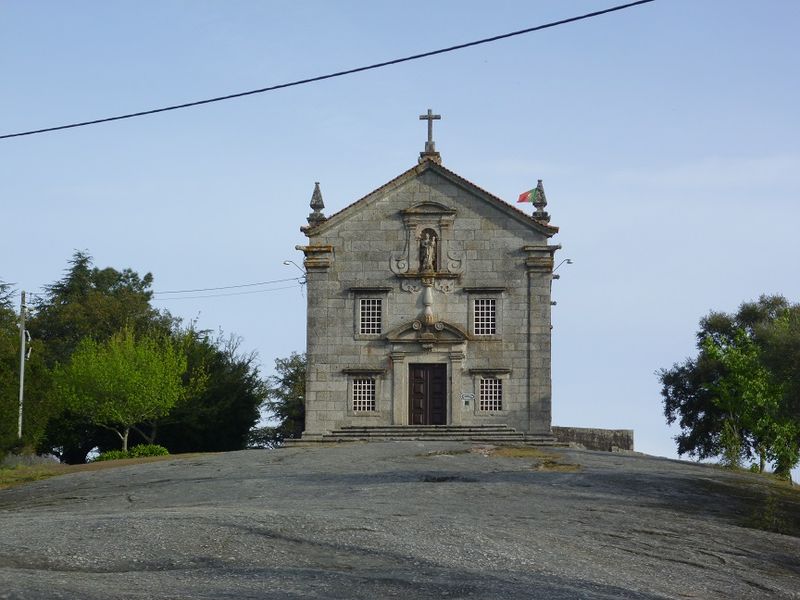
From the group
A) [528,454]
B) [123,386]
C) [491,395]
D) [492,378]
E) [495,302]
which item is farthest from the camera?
[123,386]

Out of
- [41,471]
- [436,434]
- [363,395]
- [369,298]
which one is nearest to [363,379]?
[363,395]

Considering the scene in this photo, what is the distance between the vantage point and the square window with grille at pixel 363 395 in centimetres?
4638

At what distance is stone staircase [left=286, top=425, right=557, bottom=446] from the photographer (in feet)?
145

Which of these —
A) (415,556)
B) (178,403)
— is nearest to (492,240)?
(178,403)

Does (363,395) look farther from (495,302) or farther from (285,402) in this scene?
(285,402)

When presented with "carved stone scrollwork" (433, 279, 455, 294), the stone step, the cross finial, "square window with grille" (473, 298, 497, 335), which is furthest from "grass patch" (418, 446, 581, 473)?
the cross finial

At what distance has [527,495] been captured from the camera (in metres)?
26.5

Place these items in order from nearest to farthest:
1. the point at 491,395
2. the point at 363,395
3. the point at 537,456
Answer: the point at 537,456 → the point at 491,395 → the point at 363,395

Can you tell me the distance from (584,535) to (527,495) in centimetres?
619

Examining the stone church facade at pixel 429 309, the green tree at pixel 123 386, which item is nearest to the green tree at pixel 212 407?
the green tree at pixel 123 386

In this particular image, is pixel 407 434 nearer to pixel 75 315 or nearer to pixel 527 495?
pixel 527 495

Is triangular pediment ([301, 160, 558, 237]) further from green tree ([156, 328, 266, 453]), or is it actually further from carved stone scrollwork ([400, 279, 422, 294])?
green tree ([156, 328, 266, 453])

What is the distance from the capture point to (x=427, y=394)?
46500 mm

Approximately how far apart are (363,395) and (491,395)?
15.2 ft
